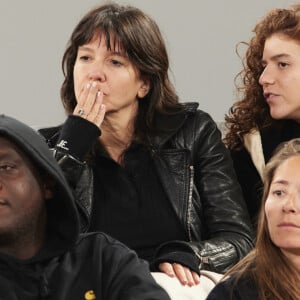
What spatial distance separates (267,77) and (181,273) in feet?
2.77

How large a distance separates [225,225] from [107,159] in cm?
36

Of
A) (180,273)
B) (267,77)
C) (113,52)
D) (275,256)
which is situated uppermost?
(113,52)

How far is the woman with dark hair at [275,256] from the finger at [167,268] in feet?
0.69

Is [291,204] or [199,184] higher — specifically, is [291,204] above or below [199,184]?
above

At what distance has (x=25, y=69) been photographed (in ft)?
13.2

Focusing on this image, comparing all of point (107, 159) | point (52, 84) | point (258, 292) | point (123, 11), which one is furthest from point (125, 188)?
point (52, 84)

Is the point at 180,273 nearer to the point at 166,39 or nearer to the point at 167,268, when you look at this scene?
the point at 167,268

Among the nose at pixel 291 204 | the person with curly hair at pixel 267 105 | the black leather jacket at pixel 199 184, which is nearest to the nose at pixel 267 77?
the person with curly hair at pixel 267 105

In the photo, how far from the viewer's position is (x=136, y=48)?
2.96 m

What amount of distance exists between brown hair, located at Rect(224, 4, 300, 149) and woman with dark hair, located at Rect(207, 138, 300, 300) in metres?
0.83

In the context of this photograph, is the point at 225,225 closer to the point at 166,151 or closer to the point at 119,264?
the point at 166,151

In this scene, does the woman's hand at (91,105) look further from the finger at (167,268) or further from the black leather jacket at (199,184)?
the finger at (167,268)

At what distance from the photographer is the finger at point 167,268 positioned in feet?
8.46

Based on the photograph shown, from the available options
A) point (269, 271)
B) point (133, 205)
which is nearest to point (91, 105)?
point (133, 205)
